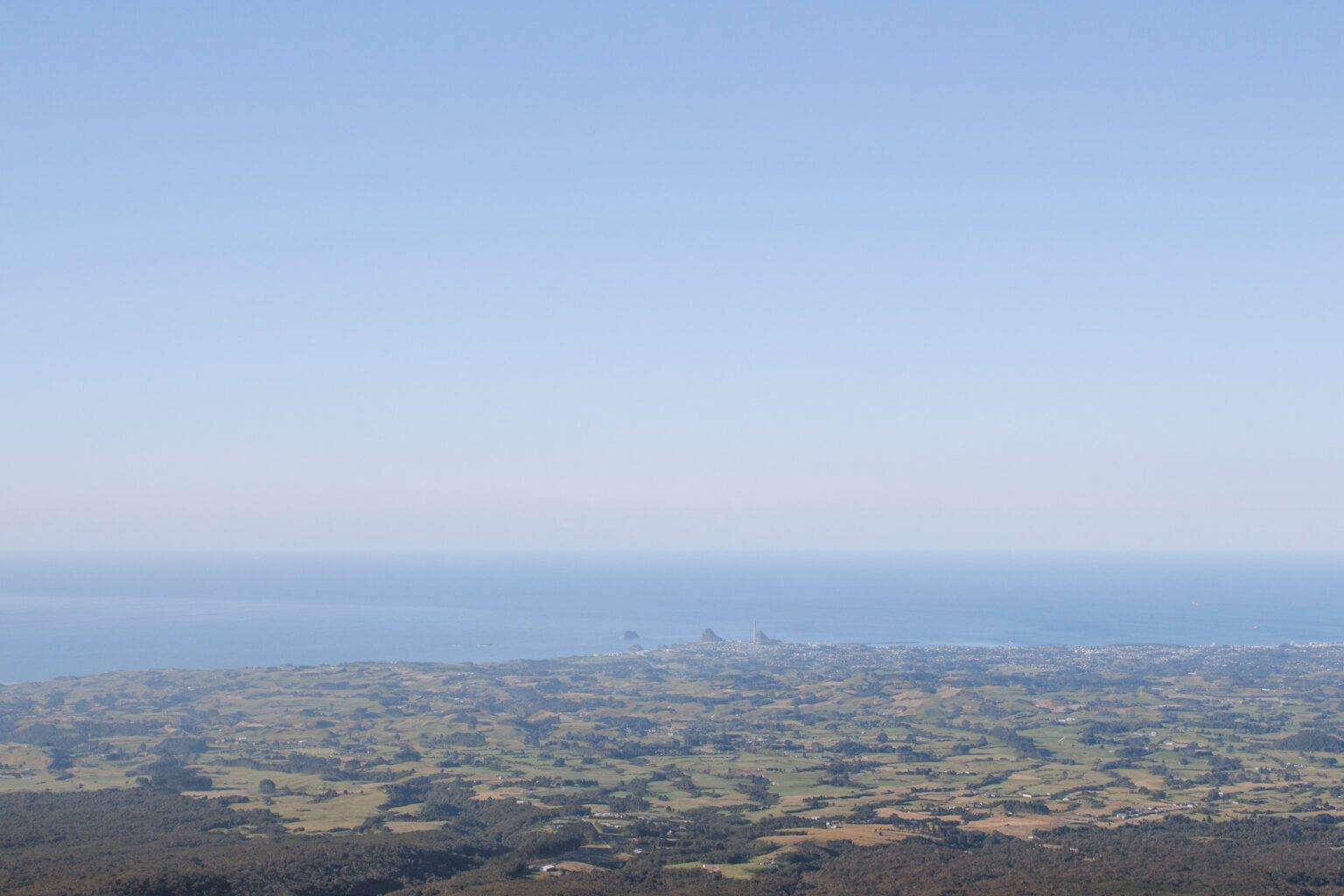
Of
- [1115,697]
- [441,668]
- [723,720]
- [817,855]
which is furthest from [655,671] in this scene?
[817,855]

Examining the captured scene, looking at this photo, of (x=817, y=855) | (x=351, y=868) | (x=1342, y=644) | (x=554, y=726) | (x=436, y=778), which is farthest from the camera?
(x=1342, y=644)

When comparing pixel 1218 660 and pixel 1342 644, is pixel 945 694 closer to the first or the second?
pixel 1218 660

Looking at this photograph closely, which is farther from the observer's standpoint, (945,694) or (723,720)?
(945,694)

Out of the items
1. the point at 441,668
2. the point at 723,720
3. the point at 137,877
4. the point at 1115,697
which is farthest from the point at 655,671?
the point at 137,877

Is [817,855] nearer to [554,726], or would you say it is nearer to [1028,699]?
[554,726]

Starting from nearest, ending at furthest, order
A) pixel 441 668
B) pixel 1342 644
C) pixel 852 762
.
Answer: pixel 852 762, pixel 441 668, pixel 1342 644

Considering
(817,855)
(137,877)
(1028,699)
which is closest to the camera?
A: (137,877)

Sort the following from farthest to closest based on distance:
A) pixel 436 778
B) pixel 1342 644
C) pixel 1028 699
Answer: pixel 1342 644 < pixel 1028 699 < pixel 436 778

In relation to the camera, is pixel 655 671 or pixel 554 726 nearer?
pixel 554 726
